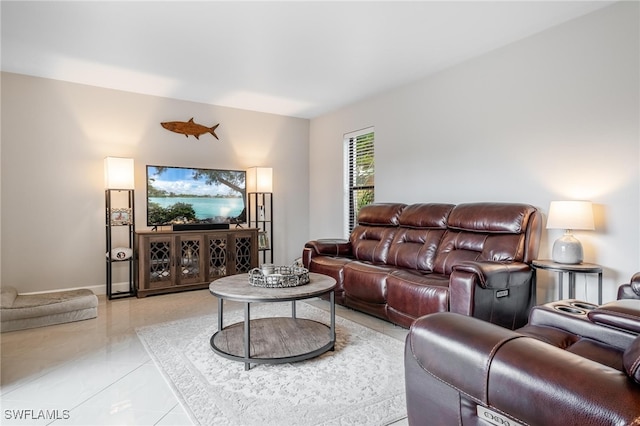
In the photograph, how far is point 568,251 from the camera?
2732 mm

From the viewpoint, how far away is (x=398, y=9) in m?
2.73

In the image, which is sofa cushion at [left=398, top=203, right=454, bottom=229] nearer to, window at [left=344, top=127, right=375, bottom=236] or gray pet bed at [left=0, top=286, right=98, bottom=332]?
window at [left=344, top=127, right=375, bottom=236]

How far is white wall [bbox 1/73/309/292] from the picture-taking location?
13.2 ft

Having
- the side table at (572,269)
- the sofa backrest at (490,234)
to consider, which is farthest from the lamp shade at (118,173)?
the side table at (572,269)

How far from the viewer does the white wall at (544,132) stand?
2.71m

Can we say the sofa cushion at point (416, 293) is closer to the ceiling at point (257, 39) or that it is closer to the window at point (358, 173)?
the ceiling at point (257, 39)

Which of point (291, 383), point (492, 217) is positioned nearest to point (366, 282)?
point (492, 217)

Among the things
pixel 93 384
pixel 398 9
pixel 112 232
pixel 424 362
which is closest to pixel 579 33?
pixel 398 9

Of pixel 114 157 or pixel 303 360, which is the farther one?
pixel 114 157

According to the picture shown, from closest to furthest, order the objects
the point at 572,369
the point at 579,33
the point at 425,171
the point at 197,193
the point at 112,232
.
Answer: the point at 572,369, the point at 579,33, the point at 425,171, the point at 112,232, the point at 197,193

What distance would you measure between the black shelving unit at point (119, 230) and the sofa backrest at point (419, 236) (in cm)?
300

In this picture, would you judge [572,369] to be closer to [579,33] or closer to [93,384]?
[93,384]

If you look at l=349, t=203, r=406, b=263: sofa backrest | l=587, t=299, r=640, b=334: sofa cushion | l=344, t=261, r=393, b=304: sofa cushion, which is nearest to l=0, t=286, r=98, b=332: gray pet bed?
l=344, t=261, r=393, b=304: sofa cushion

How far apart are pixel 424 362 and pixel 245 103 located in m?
4.70
